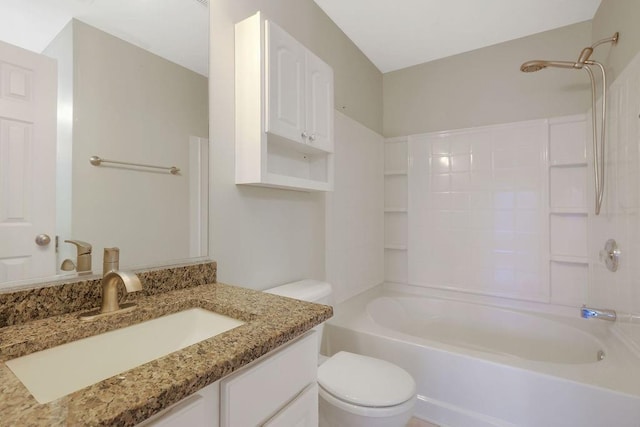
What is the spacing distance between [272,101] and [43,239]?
93cm

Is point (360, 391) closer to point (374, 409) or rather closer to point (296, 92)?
point (374, 409)

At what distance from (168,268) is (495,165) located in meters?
2.39

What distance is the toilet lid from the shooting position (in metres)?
1.22

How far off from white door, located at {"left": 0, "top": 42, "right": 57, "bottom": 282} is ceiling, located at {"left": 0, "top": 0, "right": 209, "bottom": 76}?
72 millimetres

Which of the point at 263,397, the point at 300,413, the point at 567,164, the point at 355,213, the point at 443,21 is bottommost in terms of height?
the point at 300,413

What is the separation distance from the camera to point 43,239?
0.84 m

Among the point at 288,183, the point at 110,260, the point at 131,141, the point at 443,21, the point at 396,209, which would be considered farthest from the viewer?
the point at 396,209

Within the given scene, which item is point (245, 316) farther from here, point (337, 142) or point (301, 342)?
point (337, 142)

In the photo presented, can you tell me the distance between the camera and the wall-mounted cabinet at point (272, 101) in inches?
50.9

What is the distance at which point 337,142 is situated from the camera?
2.12 meters

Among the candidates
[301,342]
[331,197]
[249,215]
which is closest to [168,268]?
[249,215]

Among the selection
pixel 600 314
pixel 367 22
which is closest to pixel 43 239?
pixel 367 22

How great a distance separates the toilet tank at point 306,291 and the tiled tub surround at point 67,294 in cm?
48

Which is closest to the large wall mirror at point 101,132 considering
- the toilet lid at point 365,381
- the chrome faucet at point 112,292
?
the chrome faucet at point 112,292
